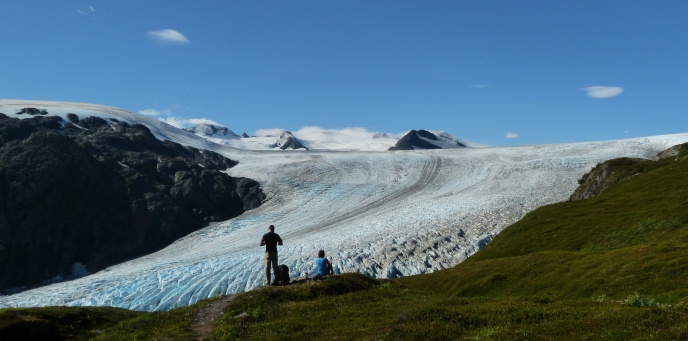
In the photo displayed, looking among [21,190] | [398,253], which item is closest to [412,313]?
[398,253]

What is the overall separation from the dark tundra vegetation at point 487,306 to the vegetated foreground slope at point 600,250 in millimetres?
131

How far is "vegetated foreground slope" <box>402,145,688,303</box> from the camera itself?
1179 inches

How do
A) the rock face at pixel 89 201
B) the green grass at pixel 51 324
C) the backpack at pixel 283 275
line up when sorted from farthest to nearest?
1. the rock face at pixel 89 201
2. the backpack at pixel 283 275
3. the green grass at pixel 51 324

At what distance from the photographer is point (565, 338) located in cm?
1476

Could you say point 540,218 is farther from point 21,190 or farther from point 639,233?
point 21,190

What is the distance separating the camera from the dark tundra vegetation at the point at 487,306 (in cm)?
1672

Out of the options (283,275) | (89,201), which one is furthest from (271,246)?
(89,201)

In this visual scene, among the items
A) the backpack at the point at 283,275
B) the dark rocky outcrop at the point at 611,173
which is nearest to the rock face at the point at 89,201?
the dark rocky outcrop at the point at 611,173

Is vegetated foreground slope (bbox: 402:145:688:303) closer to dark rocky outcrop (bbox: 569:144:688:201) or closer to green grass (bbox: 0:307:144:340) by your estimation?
dark rocky outcrop (bbox: 569:144:688:201)

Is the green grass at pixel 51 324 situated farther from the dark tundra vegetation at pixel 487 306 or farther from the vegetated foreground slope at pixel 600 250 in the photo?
the vegetated foreground slope at pixel 600 250

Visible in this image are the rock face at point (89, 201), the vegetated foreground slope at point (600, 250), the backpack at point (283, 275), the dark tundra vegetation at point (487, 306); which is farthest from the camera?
the rock face at point (89, 201)

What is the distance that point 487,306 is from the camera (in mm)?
21047

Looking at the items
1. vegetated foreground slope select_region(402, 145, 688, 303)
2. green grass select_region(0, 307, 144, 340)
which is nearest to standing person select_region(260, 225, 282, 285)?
green grass select_region(0, 307, 144, 340)

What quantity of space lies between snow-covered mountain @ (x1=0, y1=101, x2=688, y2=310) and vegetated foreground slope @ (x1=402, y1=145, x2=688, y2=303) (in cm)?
1562
